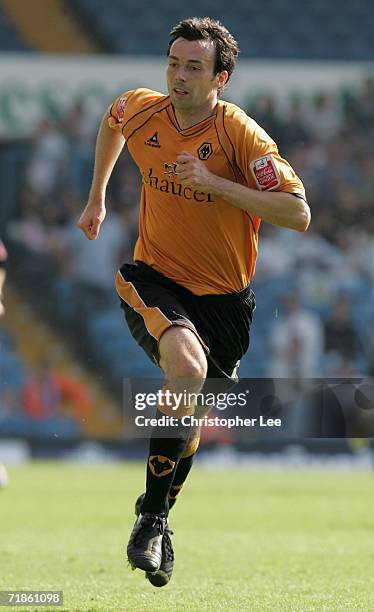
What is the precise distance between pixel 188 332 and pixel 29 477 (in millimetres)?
8856

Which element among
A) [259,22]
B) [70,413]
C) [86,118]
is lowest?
[70,413]

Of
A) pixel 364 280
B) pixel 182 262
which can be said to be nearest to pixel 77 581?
pixel 182 262

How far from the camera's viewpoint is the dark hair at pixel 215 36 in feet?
18.7

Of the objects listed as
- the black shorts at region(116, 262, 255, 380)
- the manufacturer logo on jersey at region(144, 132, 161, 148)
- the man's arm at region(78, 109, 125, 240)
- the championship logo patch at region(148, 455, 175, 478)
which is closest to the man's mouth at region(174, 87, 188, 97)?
the manufacturer logo on jersey at region(144, 132, 161, 148)

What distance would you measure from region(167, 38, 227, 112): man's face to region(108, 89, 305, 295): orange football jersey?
17 cm

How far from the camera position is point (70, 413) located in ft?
56.6

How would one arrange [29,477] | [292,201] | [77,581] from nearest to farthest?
1. [292,201]
2. [77,581]
3. [29,477]

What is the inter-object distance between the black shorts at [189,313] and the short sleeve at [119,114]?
733mm

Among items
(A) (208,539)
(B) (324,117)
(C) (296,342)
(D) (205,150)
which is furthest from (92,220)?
(B) (324,117)

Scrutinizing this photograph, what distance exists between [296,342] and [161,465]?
11.8 m

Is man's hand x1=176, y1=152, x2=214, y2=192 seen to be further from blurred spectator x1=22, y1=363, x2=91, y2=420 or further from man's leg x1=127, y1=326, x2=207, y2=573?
blurred spectator x1=22, y1=363, x2=91, y2=420

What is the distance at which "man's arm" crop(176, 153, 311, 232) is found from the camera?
5.45 m

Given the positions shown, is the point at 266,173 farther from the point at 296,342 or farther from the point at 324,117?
the point at 324,117

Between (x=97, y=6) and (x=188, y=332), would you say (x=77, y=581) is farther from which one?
(x=97, y=6)
